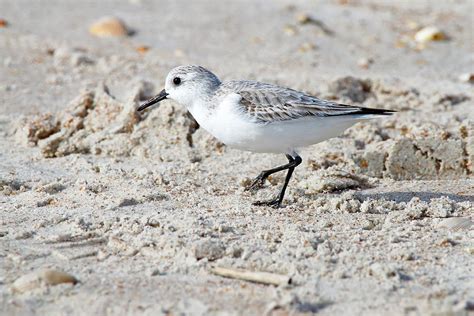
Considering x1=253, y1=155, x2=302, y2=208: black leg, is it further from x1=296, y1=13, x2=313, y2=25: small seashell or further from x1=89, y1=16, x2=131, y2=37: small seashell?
x1=296, y1=13, x2=313, y2=25: small seashell

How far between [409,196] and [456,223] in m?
0.61

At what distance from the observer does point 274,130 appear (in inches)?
207

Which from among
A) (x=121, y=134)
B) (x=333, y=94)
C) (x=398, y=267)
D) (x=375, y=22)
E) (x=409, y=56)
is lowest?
(x=398, y=267)

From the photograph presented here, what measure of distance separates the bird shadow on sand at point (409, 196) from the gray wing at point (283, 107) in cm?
56

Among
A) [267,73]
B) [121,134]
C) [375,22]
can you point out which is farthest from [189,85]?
[375,22]

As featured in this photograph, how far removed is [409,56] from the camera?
361 inches

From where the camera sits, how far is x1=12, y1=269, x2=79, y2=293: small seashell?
152 inches

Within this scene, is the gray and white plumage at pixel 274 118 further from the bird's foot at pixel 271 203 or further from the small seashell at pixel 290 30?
the small seashell at pixel 290 30

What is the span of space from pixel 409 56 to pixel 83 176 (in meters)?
4.70

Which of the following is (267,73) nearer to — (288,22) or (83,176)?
(288,22)

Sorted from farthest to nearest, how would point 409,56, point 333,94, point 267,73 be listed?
point 409,56 < point 267,73 < point 333,94

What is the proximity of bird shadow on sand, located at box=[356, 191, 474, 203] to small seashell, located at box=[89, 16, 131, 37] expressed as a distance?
186 inches

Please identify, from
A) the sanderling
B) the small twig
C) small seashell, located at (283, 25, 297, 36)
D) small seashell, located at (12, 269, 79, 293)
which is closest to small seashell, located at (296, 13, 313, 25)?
small seashell, located at (283, 25, 297, 36)

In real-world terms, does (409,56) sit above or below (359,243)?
above
